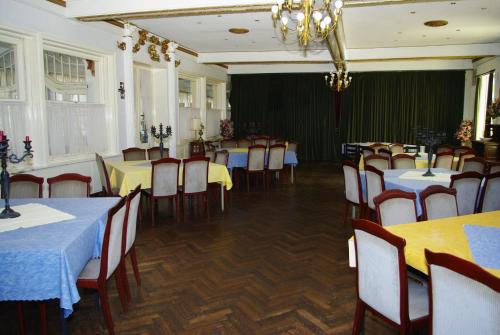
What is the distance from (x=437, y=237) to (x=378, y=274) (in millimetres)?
575

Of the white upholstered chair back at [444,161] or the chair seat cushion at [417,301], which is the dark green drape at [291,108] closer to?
the white upholstered chair back at [444,161]

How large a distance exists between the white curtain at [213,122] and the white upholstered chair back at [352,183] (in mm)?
7376

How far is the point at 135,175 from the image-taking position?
5.19 meters

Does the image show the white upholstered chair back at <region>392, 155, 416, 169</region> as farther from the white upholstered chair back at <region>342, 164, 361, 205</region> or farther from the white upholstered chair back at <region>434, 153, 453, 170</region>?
the white upholstered chair back at <region>342, 164, 361, 205</region>

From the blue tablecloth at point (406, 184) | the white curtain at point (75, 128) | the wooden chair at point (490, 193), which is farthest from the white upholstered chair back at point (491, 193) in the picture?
the white curtain at point (75, 128)

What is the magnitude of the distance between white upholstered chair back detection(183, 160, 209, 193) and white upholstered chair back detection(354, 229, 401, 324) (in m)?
3.44

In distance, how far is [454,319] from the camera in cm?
166

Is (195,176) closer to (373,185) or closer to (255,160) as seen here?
(373,185)

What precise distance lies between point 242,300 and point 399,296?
1443mm

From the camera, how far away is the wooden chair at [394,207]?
9.22ft

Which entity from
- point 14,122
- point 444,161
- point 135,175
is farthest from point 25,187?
point 444,161

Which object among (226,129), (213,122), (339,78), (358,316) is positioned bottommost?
(358,316)

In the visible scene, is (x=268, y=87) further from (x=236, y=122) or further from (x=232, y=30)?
(x=232, y=30)

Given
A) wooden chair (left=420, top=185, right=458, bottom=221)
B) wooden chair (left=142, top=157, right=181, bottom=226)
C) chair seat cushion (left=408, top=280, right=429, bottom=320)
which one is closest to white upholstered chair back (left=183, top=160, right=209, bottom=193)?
wooden chair (left=142, top=157, right=181, bottom=226)
